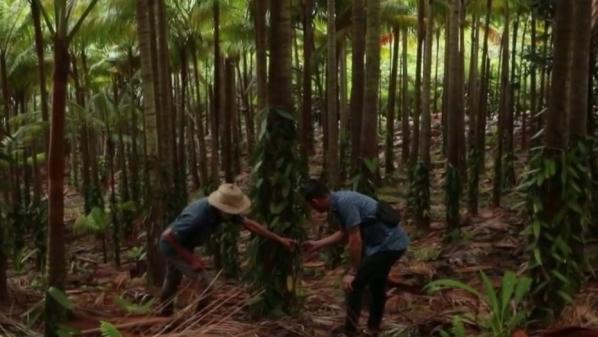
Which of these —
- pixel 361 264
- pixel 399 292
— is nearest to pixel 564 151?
pixel 361 264

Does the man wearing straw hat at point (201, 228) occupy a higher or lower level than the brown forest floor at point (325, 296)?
higher

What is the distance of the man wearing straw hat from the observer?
20.9ft

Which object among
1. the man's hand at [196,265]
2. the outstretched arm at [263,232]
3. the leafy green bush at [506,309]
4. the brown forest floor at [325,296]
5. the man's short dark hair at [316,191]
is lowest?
the brown forest floor at [325,296]

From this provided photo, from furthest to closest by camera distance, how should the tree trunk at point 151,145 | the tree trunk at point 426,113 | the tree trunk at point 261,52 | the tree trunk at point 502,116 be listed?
1. the tree trunk at point 502,116
2. the tree trunk at point 426,113
3. the tree trunk at point 261,52
4. the tree trunk at point 151,145

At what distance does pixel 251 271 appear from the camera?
6746 millimetres

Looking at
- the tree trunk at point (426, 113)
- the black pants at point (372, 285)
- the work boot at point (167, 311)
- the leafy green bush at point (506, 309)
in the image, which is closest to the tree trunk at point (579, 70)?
the leafy green bush at point (506, 309)

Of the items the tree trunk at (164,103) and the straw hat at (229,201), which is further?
the tree trunk at (164,103)

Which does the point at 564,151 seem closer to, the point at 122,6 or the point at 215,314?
the point at 215,314

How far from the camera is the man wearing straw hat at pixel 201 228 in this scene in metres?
6.37

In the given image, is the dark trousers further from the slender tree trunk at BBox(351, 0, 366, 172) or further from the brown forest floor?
the slender tree trunk at BBox(351, 0, 366, 172)

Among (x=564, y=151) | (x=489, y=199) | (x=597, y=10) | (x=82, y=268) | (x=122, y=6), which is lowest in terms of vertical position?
(x=82, y=268)

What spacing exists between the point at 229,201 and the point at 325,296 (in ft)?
7.42

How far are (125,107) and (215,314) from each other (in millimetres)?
10437

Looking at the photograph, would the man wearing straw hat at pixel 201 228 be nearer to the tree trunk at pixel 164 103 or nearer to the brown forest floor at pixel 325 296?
the brown forest floor at pixel 325 296
